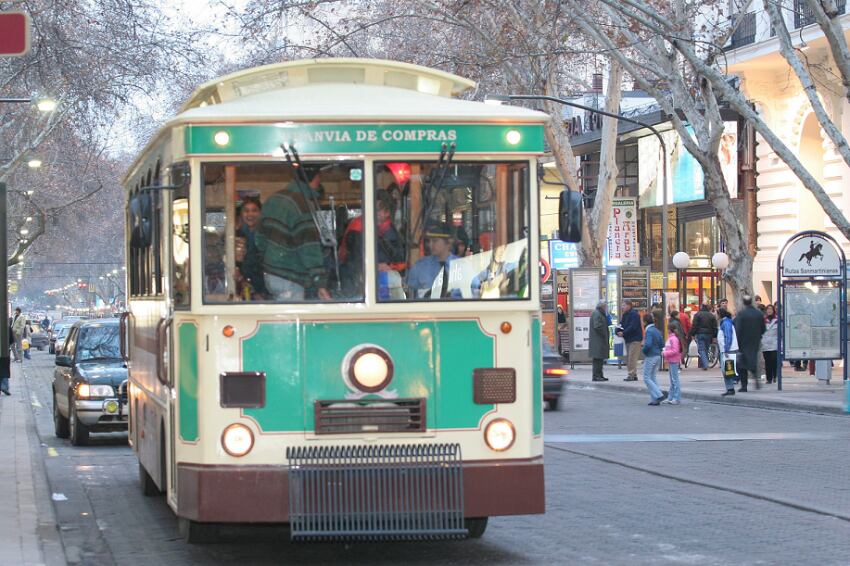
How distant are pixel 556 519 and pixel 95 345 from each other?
34.0ft

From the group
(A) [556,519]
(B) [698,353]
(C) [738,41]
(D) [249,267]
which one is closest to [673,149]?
(C) [738,41]

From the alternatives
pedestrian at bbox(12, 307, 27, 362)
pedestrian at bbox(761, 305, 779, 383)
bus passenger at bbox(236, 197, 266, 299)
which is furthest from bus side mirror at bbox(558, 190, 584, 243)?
pedestrian at bbox(12, 307, 27, 362)

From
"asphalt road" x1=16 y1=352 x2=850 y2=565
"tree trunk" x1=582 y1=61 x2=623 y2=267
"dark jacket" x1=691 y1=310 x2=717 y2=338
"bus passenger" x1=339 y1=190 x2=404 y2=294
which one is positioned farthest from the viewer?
"tree trunk" x1=582 y1=61 x2=623 y2=267

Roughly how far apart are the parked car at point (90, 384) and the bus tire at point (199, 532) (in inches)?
362

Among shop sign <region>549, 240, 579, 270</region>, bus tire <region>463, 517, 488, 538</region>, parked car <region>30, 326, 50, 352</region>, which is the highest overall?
shop sign <region>549, 240, 579, 270</region>

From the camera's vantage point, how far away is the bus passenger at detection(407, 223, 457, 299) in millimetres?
9203

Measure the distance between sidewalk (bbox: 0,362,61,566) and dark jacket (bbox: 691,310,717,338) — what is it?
61.2 feet

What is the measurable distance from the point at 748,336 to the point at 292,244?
19.1 m

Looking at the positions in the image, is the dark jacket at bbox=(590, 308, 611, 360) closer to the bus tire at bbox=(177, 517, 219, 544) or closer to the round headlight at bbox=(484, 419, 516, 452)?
the bus tire at bbox=(177, 517, 219, 544)

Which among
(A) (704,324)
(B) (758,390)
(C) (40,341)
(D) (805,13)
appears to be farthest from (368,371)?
(C) (40,341)

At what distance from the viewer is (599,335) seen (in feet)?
108

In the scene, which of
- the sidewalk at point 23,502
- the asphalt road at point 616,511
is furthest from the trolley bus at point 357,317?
the sidewalk at point 23,502

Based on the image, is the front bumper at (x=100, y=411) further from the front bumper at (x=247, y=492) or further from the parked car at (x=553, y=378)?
the front bumper at (x=247, y=492)

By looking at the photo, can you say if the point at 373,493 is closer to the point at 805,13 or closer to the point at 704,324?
the point at 805,13
